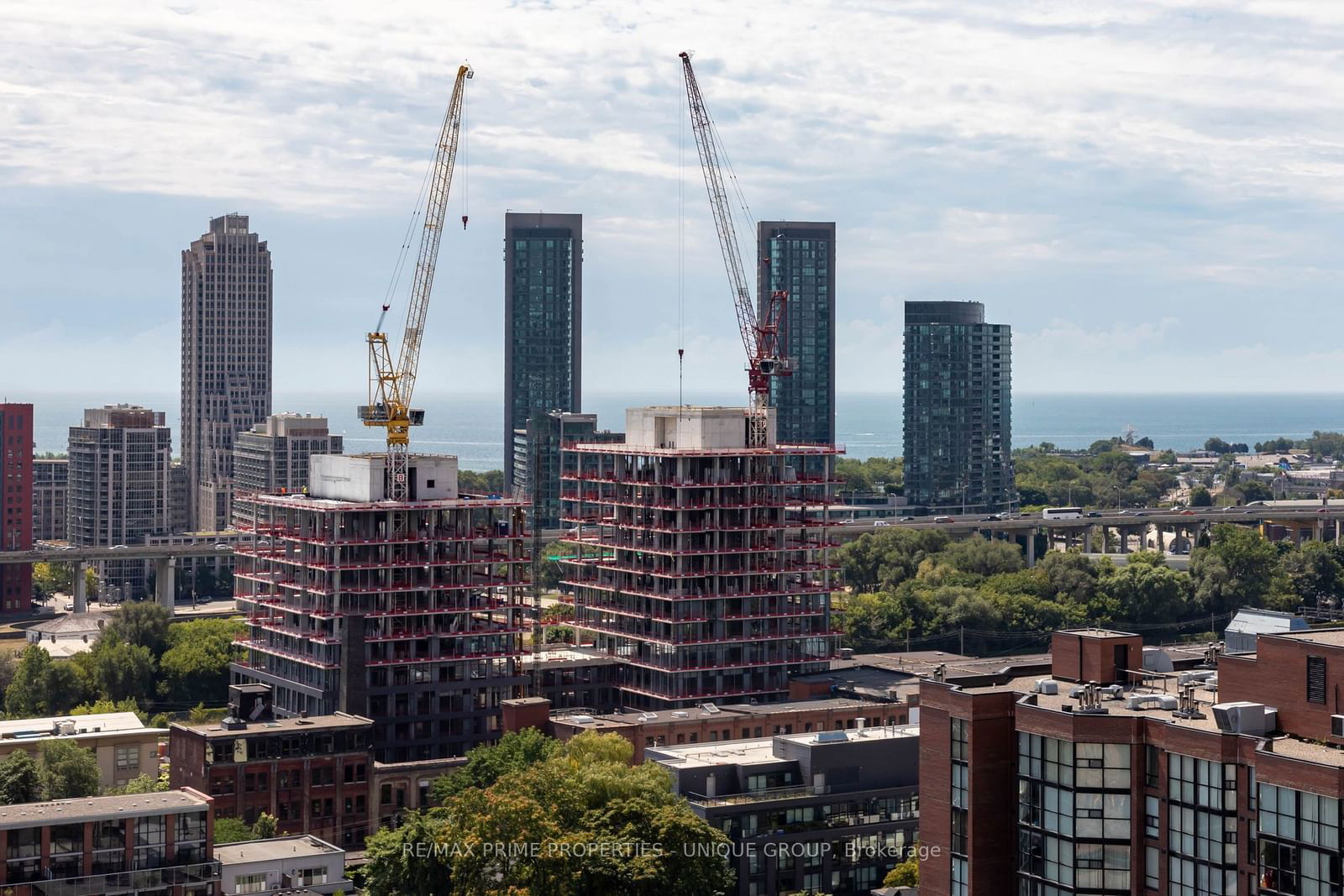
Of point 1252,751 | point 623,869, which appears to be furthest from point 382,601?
point 1252,751

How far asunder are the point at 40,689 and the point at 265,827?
5468cm

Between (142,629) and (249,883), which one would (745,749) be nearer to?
(249,883)

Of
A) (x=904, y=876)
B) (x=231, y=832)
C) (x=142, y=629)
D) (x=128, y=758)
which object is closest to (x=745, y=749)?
(x=904, y=876)

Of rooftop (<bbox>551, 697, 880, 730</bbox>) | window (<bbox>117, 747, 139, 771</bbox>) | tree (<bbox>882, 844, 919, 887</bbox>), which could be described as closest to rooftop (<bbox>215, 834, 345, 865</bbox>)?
rooftop (<bbox>551, 697, 880, 730</bbox>)

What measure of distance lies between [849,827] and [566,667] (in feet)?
145

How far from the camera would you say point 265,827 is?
105438 millimetres

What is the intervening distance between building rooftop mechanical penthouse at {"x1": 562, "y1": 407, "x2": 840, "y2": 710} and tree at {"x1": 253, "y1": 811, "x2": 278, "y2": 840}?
3546 centimetres

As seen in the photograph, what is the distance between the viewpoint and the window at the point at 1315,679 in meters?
60.6

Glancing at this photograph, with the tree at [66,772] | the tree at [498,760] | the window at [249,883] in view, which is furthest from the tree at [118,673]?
the window at [249,883]

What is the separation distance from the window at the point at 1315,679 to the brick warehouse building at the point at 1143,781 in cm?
4

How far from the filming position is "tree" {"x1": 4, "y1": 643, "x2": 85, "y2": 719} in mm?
151375

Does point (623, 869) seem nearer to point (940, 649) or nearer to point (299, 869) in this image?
point (299, 869)

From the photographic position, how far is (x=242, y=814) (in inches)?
4272

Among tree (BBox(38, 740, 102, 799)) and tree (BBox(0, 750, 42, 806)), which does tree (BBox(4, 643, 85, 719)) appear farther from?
tree (BBox(0, 750, 42, 806))
